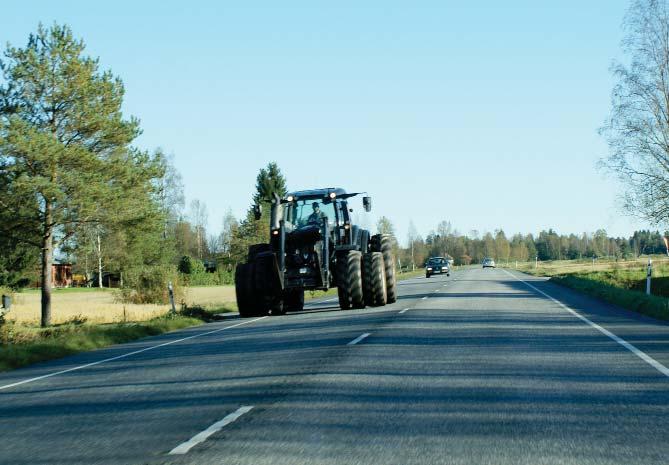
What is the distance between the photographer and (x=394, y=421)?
6969 millimetres

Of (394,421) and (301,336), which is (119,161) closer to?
(301,336)

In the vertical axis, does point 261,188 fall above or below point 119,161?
above

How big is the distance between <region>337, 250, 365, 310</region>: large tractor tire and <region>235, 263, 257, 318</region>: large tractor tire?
2453 mm

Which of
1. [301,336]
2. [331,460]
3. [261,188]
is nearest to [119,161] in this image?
[301,336]

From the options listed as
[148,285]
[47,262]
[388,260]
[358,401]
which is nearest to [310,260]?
[388,260]

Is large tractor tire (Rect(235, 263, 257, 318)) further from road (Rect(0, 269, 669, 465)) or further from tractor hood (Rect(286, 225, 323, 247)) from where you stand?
road (Rect(0, 269, 669, 465))

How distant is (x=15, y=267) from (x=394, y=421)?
57699 millimetres

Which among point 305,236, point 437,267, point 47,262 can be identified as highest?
point 47,262

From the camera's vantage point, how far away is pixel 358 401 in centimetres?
797

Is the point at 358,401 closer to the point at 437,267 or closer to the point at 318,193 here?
the point at 318,193

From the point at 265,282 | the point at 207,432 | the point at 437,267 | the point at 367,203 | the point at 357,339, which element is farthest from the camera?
the point at 437,267

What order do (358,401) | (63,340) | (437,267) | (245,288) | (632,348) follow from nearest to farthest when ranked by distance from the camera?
(358,401) < (632,348) < (63,340) < (245,288) < (437,267)

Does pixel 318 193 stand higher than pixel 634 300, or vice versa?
pixel 318 193

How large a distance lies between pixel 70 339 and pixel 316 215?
25.3 ft
